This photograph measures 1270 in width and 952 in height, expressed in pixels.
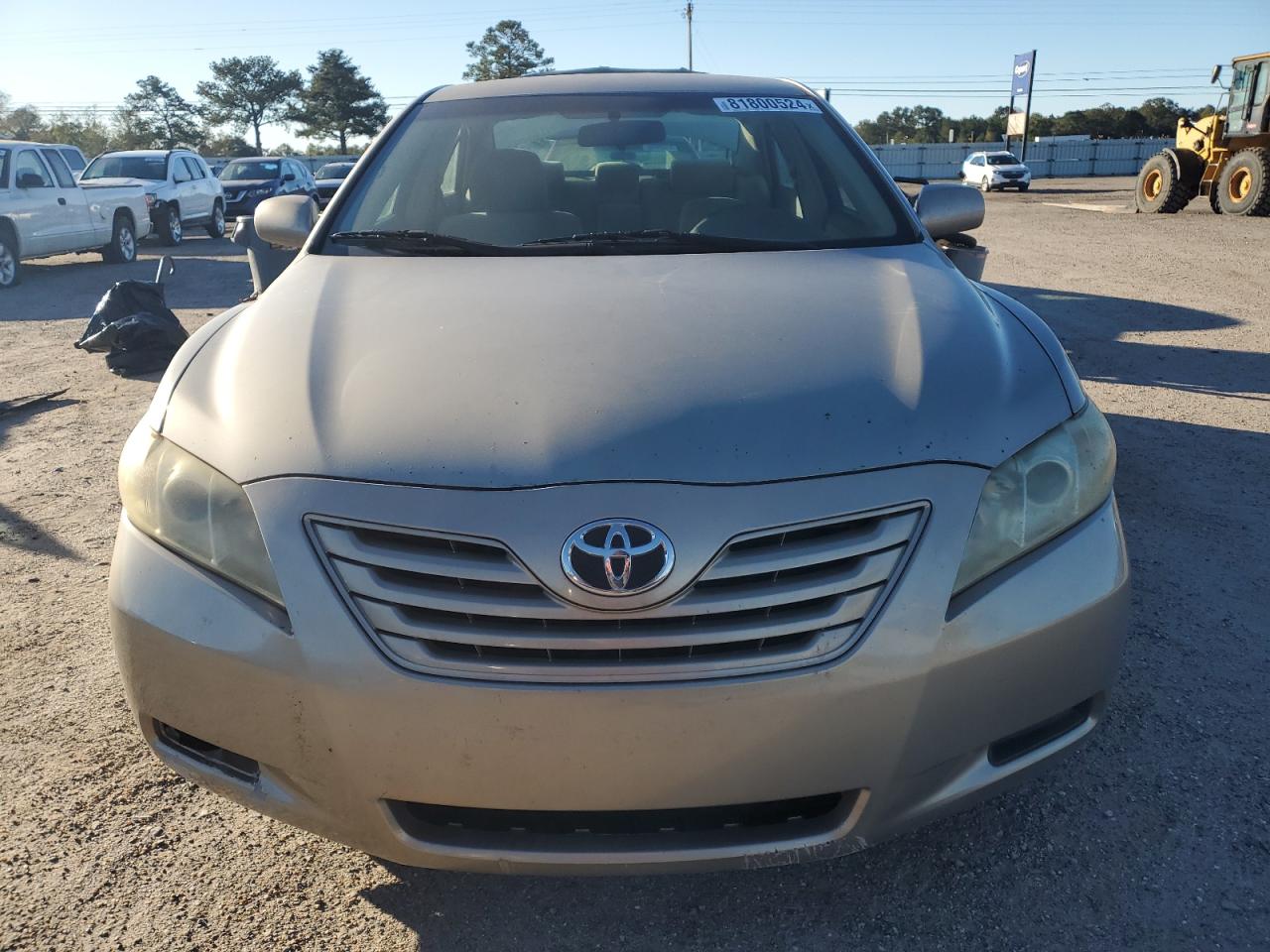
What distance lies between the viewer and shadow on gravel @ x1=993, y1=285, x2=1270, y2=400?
6.19m

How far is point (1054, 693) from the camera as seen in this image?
179 cm

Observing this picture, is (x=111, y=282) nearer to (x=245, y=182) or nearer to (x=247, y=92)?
(x=245, y=182)

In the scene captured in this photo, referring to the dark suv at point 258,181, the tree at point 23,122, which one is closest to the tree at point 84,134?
the tree at point 23,122

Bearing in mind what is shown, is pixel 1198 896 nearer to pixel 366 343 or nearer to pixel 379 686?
pixel 379 686

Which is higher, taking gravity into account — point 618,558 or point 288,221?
point 288,221

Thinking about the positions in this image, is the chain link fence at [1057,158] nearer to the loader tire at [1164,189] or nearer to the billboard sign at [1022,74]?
the billboard sign at [1022,74]

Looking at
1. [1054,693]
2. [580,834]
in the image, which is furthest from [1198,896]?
[580,834]

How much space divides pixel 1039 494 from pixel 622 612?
80 cm

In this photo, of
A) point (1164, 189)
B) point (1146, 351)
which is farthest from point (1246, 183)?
point (1146, 351)

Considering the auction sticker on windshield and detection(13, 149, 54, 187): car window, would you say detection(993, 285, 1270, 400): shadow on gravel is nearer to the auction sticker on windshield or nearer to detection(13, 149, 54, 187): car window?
the auction sticker on windshield

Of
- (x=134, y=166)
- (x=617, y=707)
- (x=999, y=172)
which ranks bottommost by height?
(x=999, y=172)

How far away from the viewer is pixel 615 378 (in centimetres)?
192

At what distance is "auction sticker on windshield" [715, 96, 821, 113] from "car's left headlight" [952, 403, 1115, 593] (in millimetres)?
1651

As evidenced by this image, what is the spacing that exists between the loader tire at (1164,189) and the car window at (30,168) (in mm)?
18987
